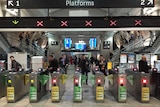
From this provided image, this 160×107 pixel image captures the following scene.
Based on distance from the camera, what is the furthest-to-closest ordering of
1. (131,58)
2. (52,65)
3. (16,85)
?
1. (131,58)
2. (52,65)
3. (16,85)

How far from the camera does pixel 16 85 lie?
377 inches

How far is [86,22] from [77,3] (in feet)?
3.92

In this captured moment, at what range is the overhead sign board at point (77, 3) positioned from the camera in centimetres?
680

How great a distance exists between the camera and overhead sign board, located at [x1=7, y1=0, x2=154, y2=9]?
22.3ft

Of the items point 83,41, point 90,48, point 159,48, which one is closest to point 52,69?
point 159,48

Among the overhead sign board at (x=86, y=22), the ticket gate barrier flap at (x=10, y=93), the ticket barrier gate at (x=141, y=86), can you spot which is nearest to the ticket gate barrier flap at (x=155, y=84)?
the ticket barrier gate at (x=141, y=86)

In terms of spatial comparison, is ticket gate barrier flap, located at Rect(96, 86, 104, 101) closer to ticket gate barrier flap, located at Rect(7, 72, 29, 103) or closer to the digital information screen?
ticket gate barrier flap, located at Rect(7, 72, 29, 103)

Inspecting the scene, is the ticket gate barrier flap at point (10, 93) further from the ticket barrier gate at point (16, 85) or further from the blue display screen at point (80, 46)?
the blue display screen at point (80, 46)

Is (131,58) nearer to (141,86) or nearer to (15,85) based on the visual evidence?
(141,86)

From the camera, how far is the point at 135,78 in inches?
405

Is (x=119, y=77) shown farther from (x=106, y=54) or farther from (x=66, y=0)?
(x=106, y=54)

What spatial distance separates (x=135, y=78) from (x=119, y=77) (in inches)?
45.1

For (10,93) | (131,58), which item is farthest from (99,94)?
(131,58)

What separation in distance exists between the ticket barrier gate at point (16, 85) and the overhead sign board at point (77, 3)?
10.4 feet
